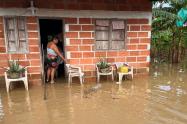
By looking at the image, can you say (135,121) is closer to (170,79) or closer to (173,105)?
(173,105)

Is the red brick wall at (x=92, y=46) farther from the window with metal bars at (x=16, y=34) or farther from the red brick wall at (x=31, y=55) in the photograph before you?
the window with metal bars at (x=16, y=34)

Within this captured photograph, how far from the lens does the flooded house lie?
7863mm

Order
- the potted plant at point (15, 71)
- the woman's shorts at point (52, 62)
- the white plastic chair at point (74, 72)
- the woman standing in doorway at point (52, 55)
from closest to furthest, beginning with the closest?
the potted plant at point (15, 71), the white plastic chair at point (74, 72), the woman standing in doorway at point (52, 55), the woman's shorts at point (52, 62)

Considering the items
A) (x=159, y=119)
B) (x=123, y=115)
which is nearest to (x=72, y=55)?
(x=123, y=115)

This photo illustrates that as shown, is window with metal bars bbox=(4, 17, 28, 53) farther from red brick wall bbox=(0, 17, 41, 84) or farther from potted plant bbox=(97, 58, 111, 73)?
potted plant bbox=(97, 58, 111, 73)

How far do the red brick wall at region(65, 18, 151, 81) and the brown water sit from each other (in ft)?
2.59

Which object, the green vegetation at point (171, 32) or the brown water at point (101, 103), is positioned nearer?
the brown water at point (101, 103)

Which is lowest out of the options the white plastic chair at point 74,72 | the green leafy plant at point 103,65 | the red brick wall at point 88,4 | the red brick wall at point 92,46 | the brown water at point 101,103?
the brown water at point 101,103

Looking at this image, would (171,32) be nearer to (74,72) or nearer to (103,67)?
(103,67)

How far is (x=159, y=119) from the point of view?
5.30 m

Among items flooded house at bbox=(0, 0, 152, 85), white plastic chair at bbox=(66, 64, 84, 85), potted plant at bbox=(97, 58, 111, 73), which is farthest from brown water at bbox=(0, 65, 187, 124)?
flooded house at bbox=(0, 0, 152, 85)

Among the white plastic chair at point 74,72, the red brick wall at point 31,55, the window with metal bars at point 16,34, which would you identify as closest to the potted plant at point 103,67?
the white plastic chair at point 74,72

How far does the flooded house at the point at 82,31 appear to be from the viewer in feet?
25.8

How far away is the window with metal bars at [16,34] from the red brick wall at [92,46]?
145 centimetres
